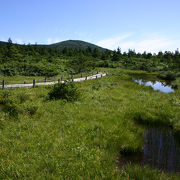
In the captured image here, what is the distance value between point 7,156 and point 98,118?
4885 millimetres

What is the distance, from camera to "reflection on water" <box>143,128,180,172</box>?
17.5 feet

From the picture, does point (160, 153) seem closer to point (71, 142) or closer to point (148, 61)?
point (71, 142)

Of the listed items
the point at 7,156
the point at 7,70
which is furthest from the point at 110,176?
the point at 7,70

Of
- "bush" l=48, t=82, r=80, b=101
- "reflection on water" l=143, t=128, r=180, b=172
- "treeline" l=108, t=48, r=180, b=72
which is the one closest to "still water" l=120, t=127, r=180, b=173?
"reflection on water" l=143, t=128, r=180, b=172

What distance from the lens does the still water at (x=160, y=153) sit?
5.32 m

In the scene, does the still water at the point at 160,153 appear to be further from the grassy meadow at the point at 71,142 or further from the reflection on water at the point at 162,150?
the grassy meadow at the point at 71,142

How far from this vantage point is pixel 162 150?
620 cm

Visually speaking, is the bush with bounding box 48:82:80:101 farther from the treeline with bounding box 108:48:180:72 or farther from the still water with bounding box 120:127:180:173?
the treeline with bounding box 108:48:180:72

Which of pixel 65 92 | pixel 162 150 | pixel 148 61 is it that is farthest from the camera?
pixel 148 61

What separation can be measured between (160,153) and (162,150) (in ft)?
0.93

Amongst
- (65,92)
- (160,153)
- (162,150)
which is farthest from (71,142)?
(65,92)

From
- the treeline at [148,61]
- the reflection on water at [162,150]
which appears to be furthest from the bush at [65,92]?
the treeline at [148,61]

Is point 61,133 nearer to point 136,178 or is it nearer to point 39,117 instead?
point 39,117

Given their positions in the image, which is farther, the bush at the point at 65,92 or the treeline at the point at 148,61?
the treeline at the point at 148,61
